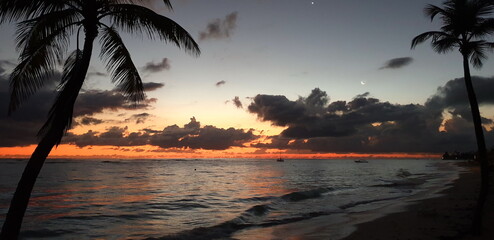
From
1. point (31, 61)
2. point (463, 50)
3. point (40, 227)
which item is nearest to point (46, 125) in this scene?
point (31, 61)

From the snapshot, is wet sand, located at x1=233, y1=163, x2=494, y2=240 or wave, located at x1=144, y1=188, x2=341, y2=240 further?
wave, located at x1=144, y1=188, x2=341, y2=240

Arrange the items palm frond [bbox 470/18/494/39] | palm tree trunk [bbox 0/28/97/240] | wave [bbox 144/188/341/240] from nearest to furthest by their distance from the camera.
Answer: palm tree trunk [bbox 0/28/97/240] < palm frond [bbox 470/18/494/39] < wave [bbox 144/188/341/240]

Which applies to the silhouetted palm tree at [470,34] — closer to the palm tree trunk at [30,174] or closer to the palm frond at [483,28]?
the palm frond at [483,28]

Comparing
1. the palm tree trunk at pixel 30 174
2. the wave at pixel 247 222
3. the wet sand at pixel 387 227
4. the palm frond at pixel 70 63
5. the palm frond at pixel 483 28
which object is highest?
the palm frond at pixel 483 28

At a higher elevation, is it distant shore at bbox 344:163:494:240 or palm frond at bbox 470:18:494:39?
palm frond at bbox 470:18:494:39

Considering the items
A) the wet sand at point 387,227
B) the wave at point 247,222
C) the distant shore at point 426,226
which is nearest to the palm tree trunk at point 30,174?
the wave at point 247,222

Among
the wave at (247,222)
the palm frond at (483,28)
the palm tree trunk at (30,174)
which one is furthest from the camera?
the wave at (247,222)

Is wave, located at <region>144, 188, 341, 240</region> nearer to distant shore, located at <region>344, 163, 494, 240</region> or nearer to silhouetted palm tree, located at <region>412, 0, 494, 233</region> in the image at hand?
distant shore, located at <region>344, 163, 494, 240</region>

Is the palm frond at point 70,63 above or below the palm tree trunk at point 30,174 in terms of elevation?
above

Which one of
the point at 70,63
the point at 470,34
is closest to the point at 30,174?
the point at 70,63

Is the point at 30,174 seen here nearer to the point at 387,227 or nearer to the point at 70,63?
the point at 70,63

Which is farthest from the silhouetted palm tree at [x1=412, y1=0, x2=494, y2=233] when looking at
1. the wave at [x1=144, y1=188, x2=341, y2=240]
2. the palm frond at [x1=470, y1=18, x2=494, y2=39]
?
the wave at [x1=144, y1=188, x2=341, y2=240]

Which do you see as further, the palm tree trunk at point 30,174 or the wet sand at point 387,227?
the wet sand at point 387,227

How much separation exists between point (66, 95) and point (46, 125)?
81cm
